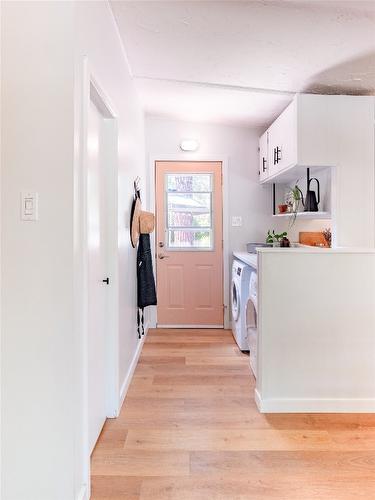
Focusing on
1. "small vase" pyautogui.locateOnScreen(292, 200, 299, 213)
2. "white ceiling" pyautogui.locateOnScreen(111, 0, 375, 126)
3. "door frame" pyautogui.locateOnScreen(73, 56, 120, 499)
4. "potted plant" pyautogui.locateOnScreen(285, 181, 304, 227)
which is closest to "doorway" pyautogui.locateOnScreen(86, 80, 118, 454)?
"door frame" pyautogui.locateOnScreen(73, 56, 120, 499)

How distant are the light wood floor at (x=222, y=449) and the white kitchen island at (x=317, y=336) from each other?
114mm

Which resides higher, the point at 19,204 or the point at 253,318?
the point at 19,204

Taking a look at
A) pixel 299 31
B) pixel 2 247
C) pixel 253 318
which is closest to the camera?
pixel 2 247

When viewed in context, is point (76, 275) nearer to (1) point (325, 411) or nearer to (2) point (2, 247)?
(2) point (2, 247)

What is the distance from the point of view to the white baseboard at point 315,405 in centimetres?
242

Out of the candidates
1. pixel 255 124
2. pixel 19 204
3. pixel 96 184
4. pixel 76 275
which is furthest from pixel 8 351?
pixel 255 124

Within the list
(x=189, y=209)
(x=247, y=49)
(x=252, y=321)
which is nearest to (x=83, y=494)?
(x=252, y=321)

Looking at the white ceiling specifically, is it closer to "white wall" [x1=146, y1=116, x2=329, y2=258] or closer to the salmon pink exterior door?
"white wall" [x1=146, y1=116, x2=329, y2=258]

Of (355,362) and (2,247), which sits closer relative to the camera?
(2,247)

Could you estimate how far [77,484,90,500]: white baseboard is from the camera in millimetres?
1538

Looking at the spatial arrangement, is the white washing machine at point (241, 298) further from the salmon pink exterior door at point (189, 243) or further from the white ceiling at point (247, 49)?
the white ceiling at point (247, 49)

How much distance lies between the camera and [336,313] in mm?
2428

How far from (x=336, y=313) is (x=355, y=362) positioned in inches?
13.7

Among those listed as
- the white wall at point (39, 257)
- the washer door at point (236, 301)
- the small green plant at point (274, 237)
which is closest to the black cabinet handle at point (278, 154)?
the small green plant at point (274, 237)
